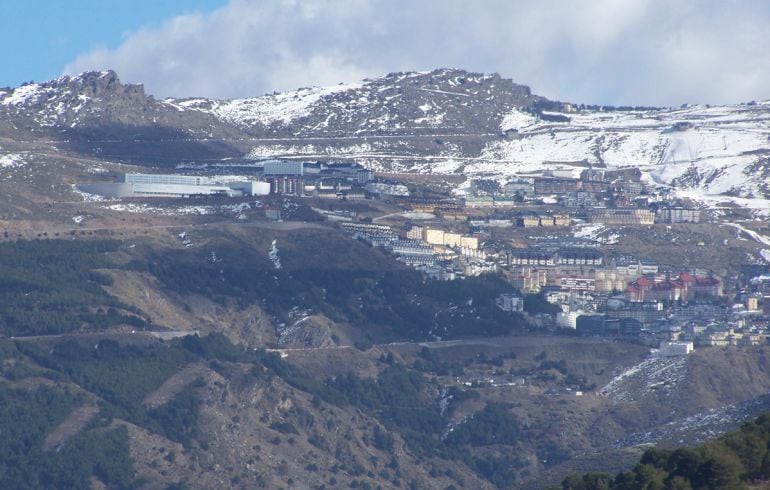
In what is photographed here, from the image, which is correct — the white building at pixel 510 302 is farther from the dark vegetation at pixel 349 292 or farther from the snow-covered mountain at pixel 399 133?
the snow-covered mountain at pixel 399 133

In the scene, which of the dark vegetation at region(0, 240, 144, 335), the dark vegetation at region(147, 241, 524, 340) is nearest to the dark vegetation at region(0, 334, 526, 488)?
the dark vegetation at region(0, 240, 144, 335)

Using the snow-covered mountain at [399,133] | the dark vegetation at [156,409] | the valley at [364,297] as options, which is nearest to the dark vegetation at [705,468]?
the valley at [364,297]

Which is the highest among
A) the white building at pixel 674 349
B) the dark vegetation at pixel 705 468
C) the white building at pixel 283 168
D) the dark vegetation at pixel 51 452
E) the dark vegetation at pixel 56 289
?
the white building at pixel 283 168

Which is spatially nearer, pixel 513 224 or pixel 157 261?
pixel 157 261

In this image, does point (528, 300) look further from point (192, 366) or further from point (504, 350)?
point (192, 366)

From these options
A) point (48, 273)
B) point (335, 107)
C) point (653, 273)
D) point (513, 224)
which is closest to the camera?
point (48, 273)

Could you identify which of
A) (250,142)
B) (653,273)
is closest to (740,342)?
(653,273)

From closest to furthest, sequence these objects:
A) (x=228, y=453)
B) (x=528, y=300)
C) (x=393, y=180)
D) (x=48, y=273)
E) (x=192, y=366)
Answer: (x=228, y=453) → (x=192, y=366) → (x=48, y=273) → (x=528, y=300) → (x=393, y=180)
